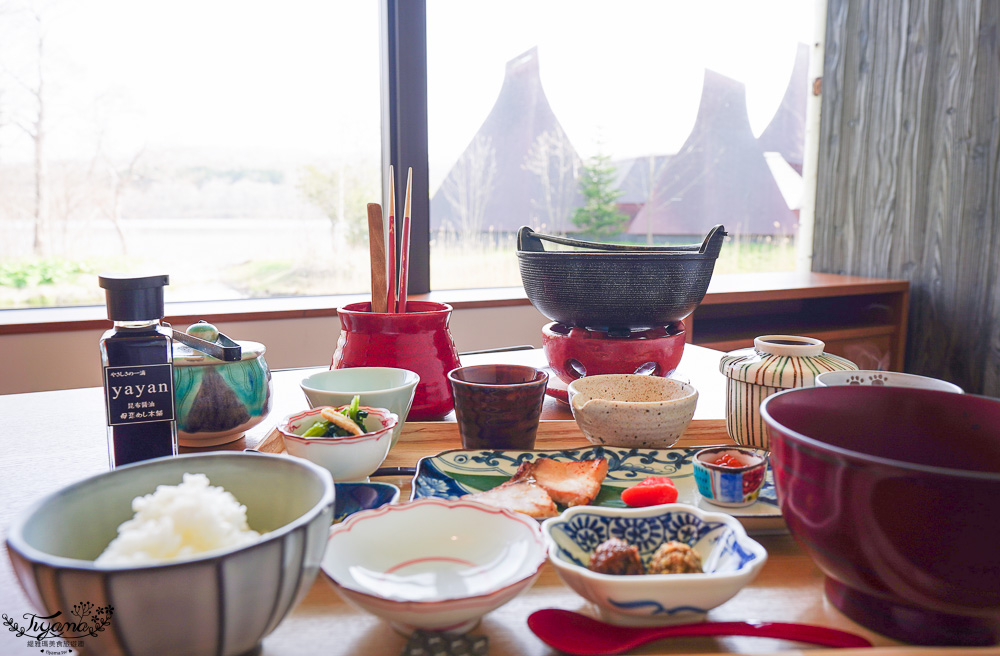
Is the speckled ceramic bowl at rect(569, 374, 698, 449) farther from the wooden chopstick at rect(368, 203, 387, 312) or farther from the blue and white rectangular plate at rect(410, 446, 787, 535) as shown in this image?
the wooden chopstick at rect(368, 203, 387, 312)

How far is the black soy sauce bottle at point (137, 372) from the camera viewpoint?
732 mm

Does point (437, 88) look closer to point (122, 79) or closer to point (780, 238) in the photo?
point (122, 79)

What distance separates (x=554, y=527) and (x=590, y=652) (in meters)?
0.12

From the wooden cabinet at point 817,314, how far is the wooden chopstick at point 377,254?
1.94m

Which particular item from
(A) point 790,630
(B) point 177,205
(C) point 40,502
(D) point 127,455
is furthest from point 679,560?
(B) point 177,205

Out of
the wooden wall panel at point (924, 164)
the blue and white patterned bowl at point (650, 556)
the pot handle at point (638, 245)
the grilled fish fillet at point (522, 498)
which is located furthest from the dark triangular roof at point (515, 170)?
the blue and white patterned bowl at point (650, 556)

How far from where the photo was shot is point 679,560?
1.65 feet

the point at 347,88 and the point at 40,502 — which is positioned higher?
the point at 347,88

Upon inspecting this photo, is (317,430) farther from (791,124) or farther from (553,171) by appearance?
(791,124)

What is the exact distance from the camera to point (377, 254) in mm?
1025

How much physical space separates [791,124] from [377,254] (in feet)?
10.9

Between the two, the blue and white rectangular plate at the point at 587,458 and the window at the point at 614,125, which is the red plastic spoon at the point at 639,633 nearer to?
the blue and white rectangular plate at the point at 587,458

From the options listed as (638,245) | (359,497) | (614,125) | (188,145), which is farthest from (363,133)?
(359,497)

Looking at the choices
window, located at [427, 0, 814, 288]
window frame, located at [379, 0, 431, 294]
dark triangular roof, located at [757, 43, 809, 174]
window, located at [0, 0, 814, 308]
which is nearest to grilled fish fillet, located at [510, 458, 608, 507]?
window frame, located at [379, 0, 431, 294]
